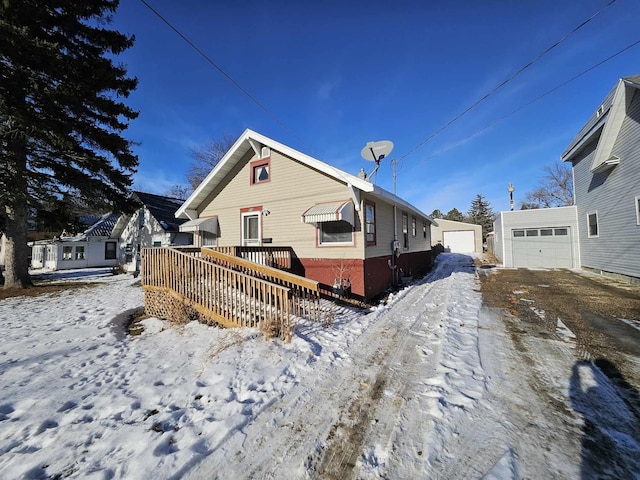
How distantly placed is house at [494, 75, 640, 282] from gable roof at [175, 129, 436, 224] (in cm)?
738

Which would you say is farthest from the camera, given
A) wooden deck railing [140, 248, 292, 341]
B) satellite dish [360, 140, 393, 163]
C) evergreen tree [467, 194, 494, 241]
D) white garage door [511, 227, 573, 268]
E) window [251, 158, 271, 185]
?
evergreen tree [467, 194, 494, 241]

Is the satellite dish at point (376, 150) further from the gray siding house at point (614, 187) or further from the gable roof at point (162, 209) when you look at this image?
the gable roof at point (162, 209)

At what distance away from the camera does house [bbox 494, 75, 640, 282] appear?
8.99 metres

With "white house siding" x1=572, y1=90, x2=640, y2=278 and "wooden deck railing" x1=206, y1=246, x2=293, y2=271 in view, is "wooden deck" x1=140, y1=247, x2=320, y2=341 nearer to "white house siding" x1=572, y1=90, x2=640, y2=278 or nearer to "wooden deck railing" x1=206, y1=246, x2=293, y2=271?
"wooden deck railing" x1=206, y1=246, x2=293, y2=271

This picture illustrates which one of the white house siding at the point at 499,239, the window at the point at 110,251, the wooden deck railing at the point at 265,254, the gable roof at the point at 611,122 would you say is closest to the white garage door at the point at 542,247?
the white house siding at the point at 499,239

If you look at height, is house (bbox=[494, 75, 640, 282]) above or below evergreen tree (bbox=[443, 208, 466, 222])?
below

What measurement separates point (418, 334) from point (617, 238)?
11.6 m

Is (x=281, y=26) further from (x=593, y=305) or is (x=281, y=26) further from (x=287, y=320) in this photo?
(x=593, y=305)

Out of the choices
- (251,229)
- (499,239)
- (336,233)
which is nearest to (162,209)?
(251,229)

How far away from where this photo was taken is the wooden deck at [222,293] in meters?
4.64

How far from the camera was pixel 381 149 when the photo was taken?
9.80 metres

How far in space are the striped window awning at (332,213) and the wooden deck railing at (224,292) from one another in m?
2.67

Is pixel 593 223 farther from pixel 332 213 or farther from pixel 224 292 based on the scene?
pixel 224 292

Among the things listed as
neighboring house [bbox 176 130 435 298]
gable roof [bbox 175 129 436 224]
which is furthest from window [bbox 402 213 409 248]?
gable roof [bbox 175 129 436 224]
